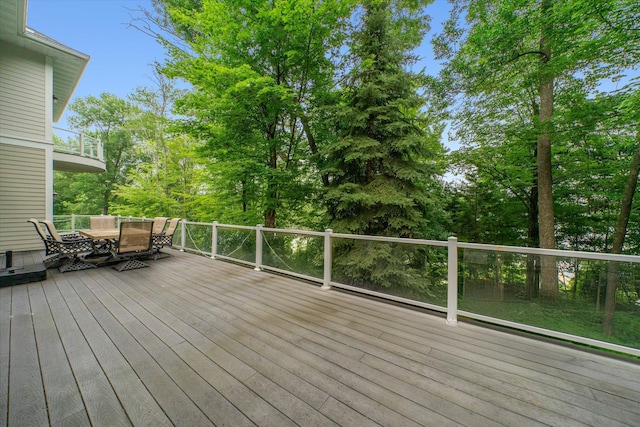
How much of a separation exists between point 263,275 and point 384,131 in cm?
427

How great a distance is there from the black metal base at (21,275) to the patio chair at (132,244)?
40.3 inches

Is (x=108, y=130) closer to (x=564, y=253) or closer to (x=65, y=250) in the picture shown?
(x=65, y=250)

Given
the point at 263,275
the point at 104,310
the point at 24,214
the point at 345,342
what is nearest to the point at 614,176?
the point at 345,342

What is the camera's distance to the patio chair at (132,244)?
190 inches

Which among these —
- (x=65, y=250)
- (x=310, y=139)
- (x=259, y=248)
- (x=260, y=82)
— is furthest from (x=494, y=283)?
(x=65, y=250)

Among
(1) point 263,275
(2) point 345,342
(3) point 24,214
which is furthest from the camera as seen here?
(3) point 24,214

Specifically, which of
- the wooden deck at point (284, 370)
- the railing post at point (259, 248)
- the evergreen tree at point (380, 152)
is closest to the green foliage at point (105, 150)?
the railing post at point (259, 248)

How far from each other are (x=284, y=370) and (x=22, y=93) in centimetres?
1056

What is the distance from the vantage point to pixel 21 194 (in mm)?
6527

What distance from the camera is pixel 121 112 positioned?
60.0 ft

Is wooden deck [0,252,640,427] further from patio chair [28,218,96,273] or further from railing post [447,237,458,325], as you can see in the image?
patio chair [28,218,96,273]

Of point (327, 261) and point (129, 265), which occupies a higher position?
point (327, 261)

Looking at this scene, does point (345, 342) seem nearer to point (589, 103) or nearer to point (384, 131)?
point (384, 131)

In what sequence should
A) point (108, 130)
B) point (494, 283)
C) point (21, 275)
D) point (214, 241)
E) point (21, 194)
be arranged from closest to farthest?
point (494, 283) → point (21, 275) → point (214, 241) → point (21, 194) → point (108, 130)
